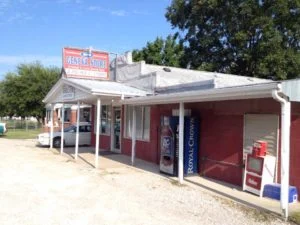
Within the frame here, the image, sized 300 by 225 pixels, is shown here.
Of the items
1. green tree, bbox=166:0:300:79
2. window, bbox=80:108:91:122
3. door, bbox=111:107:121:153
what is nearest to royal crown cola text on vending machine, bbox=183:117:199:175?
door, bbox=111:107:121:153

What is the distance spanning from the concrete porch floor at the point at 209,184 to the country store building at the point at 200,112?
0.38 m

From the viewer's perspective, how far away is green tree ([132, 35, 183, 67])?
37.5 meters

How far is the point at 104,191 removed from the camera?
30.5ft

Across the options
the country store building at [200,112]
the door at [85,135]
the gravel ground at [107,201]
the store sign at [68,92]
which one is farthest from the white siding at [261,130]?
the door at [85,135]

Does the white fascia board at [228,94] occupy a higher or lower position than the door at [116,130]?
higher

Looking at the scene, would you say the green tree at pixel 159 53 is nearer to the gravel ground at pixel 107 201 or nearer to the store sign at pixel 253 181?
the gravel ground at pixel 107 201

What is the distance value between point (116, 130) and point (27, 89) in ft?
86.3

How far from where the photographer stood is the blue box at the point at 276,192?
8141 mm

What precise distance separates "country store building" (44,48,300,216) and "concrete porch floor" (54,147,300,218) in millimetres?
378

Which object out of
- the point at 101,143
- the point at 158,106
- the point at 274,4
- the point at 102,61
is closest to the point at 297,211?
the point at 158,106

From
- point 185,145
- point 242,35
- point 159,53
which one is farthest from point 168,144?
point 159,53

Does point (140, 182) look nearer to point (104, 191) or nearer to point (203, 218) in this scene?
point (104, 191)

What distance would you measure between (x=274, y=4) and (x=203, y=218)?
22.5m

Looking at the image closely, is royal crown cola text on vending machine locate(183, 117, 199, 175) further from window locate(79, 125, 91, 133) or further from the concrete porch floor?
window locate(79, 125, 91, 133)
